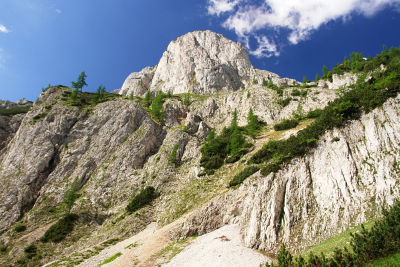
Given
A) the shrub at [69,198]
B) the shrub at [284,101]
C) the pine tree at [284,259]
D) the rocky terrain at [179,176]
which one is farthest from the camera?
the shrub at [284,101]

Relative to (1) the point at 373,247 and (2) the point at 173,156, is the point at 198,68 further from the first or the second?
(1) the point at 373,247

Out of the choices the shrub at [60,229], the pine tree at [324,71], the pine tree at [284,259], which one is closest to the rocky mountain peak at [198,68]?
the pine tree at [324,71]

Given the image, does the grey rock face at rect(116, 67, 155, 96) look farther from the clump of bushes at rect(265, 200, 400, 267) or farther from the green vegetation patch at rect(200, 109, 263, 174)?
the clump of bushes at rect(265, 200, 400, 267)

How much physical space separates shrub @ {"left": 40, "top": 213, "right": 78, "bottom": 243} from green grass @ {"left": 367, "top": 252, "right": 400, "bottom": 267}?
43526 mm

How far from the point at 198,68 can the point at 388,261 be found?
440 ft

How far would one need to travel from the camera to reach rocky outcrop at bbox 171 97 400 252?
17.4 metres

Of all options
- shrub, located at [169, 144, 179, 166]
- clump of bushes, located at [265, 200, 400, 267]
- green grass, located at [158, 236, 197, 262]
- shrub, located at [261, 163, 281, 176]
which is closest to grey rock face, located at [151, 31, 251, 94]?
shrub, located at [169, 144, 179, 166]

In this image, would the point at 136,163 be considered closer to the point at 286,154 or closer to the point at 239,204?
the point at 239,204

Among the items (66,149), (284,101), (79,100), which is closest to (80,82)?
(79,100)

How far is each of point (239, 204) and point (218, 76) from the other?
112382 mm

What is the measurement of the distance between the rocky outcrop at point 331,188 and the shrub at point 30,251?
33542 mm

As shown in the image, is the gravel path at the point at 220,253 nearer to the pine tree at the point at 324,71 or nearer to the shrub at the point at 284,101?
the shrub at the point at 284,101

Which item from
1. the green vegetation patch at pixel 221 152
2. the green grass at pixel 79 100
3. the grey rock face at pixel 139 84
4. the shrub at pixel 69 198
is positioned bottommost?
the shrub at pixel 69 198

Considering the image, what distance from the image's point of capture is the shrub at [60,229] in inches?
1405
